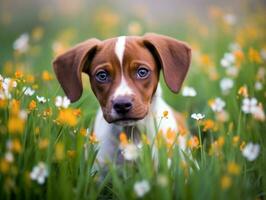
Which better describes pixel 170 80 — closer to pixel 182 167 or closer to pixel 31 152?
pixel 182 167

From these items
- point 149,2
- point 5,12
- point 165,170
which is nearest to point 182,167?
point 165,170

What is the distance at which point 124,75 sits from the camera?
5105mm

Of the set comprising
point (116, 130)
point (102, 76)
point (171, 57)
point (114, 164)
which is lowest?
point (116, 130)

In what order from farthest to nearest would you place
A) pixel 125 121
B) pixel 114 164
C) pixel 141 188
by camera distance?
pixel 125 121 → pixel 114 164 → pixel 141 188

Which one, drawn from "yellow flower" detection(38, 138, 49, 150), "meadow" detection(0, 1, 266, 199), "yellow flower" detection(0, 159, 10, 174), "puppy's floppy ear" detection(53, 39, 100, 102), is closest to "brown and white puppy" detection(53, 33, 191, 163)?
"puppy's floppy ear" detection(53, 39, 100, 102)

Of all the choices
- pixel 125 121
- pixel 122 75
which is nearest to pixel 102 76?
pixel 122 75

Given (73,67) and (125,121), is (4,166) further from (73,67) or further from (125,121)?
(73,67)

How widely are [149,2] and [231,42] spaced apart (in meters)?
6.96

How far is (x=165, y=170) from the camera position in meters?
3.98

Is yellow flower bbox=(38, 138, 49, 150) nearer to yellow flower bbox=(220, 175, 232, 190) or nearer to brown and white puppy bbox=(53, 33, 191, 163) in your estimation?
brown and white puppy bbox=(53, 33, 191, 163)

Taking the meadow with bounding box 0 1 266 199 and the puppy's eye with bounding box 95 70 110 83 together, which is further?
the puppy's eye with bounding box 95 70 110 83

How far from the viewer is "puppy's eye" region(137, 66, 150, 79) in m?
5.15

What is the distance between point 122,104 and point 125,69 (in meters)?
0.46

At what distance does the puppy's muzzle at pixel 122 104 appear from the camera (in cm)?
478
